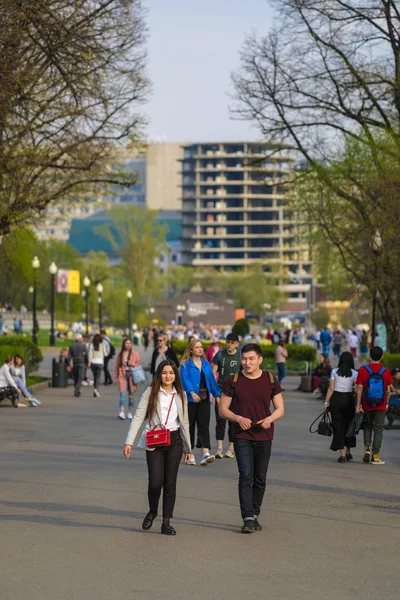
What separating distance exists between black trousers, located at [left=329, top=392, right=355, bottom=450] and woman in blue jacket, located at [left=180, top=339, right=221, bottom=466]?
1735 mm

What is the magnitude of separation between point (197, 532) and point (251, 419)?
110 cm

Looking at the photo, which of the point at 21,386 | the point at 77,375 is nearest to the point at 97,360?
the point at 77,375

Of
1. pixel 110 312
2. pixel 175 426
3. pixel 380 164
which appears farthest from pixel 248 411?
pixel 110 312

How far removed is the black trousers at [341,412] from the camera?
60.2 ft

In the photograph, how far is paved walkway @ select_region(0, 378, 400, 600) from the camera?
8891 mm

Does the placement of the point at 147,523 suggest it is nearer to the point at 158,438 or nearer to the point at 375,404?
the point at 158,438

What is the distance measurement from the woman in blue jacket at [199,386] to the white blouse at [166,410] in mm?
6129

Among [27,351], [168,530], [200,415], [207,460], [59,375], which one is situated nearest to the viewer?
[168,530]

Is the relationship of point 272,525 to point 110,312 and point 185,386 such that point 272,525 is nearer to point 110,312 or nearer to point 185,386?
point 185,386

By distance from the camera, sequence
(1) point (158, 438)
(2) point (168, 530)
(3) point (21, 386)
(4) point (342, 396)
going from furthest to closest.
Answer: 1. (3) point (21, 386)
2. (4) point (342, 396)
3. (1) point (158, 438)
4. (2) point (168, 530)

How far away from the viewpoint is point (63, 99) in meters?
34.9

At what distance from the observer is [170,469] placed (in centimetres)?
1152

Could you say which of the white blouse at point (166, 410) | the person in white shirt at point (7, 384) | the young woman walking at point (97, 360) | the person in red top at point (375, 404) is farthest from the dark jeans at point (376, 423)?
the young woman walking at point (97, 360)

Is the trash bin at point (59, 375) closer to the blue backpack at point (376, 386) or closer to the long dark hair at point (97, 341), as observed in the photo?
the long dark hair at point (97, 341)
